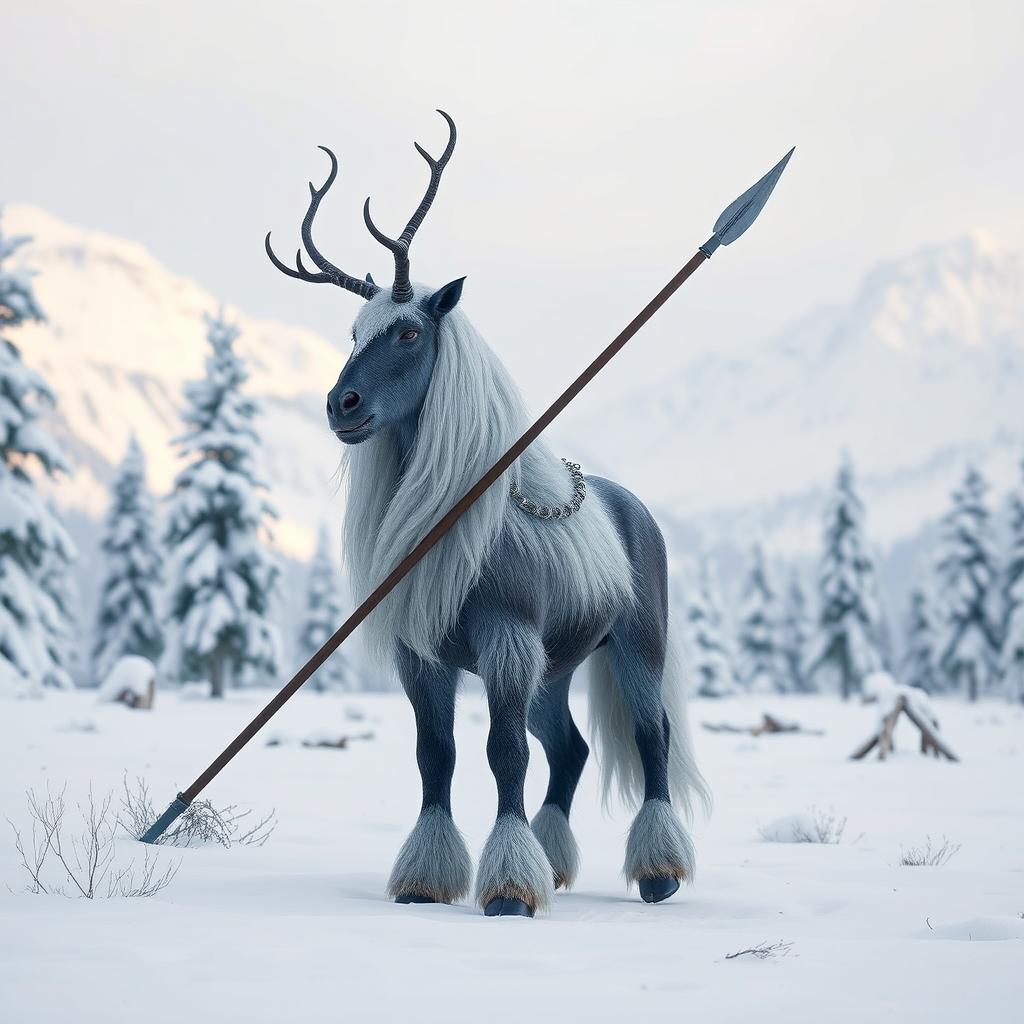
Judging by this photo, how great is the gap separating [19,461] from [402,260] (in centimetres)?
1806

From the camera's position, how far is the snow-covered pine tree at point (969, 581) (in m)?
41.6

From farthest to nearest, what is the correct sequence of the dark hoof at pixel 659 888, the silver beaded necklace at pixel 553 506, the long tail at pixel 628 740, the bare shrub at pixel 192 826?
the long tail at pixel 628 740 < the bare shrub at pixel 192 826 < the dark hoof at pixel 659 888 < the silver beaded necklace at pixel 553 506

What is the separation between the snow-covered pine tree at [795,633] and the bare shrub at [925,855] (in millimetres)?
40517

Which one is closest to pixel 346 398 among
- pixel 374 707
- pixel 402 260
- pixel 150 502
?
pixel 402 260

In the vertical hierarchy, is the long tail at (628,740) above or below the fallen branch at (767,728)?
above

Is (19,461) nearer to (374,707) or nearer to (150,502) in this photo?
(374,707)

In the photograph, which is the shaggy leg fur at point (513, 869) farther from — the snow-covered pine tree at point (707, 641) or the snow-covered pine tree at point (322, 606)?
the snow-covered pine tree at point (322, 606)

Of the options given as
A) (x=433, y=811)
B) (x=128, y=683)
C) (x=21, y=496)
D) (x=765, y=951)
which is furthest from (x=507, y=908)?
(x=21, y=496)

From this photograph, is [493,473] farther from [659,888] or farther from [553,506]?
[659,888]

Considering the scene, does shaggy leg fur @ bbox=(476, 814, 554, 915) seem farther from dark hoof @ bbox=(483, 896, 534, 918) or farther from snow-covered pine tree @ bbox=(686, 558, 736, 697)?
snow-covered pine tree @ bbox=(686, 558, 736, 697)

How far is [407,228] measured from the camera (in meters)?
5.80

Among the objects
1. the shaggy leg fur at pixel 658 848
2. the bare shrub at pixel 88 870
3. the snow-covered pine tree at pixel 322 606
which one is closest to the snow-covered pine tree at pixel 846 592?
the snow-covered pine tree at pixel 322 606

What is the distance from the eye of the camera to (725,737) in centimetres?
2036

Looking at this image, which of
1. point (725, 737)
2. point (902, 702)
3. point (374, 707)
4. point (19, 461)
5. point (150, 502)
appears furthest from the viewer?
point (150, 502)
